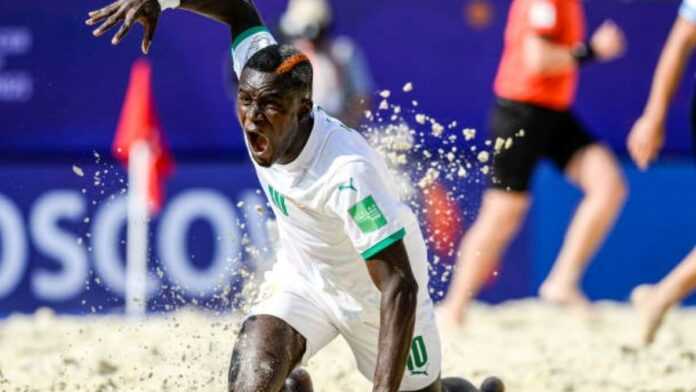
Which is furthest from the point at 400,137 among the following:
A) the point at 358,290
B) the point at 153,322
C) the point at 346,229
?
the point at 153,322

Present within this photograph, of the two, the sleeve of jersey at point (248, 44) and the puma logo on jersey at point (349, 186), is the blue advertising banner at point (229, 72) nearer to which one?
the sleeve of jersey at point (248, 44)

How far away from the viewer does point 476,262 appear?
9.16 meters

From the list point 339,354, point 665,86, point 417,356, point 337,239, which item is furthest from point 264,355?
point 665,86

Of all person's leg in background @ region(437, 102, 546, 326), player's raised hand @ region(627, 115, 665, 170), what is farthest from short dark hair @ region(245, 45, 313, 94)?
person's leg in background @ region(437, 102, 546, 326)

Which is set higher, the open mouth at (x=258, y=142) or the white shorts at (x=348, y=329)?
the open mouth at (x=258, y=142)

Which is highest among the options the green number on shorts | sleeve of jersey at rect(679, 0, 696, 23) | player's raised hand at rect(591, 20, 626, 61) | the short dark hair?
the short dark hair

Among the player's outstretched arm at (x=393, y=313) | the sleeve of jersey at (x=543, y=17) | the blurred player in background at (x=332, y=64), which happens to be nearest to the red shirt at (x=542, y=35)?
the sleeve of jersey at (x=543, y=17)

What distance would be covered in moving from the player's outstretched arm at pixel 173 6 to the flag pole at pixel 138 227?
4449 mm

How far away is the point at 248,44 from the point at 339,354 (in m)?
2.96

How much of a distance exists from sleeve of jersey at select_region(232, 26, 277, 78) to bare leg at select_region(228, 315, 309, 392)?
0.93m

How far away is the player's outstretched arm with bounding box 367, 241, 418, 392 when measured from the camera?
15.1 ft

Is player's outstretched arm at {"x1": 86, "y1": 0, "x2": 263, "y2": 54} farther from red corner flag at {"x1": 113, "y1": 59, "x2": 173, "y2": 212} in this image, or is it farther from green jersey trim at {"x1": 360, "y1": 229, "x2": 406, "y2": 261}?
red corner flag at {"x1": 113, "y1": 59, "x2": 173, "y2": 212}

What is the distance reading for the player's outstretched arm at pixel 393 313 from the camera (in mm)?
4617

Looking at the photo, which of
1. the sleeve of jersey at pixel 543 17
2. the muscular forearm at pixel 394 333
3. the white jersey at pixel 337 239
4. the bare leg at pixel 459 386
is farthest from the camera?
the sleeve of jersey at pixel 543 17
